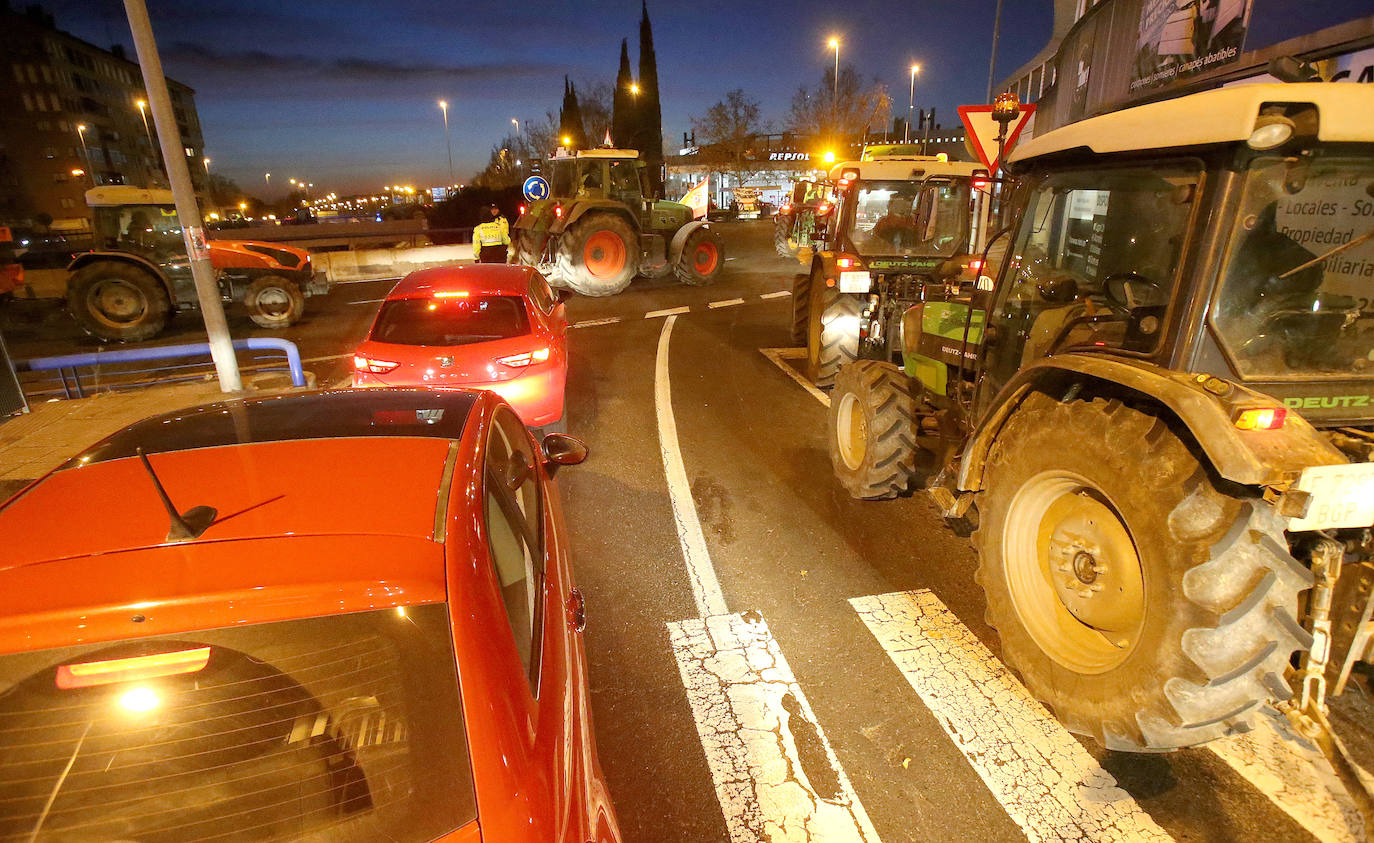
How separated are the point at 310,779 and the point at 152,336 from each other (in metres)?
15.0

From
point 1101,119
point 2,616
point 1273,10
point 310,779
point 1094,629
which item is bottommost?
point 1094,629

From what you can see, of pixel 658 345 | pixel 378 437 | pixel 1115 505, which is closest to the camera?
pixel 378 437

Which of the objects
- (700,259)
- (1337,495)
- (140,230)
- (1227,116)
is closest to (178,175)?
(140,230)

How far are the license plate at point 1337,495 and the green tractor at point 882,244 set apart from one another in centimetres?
561

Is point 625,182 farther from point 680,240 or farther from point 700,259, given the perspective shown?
point 700,259

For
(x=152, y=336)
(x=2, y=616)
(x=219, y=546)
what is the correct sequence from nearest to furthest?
(x=2, y=616), (x=219, y=546), (x=152, y=336)

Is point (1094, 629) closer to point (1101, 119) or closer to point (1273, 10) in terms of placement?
point (1101, 119)

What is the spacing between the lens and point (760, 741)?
3.05 m

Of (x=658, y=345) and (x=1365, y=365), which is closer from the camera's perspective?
(x=1365, y=365)

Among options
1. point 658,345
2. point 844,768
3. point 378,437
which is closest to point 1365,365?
point 844,768

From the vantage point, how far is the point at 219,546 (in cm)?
158

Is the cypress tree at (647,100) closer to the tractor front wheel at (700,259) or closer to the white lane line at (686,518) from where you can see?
the tractor front wheel at (700,259)

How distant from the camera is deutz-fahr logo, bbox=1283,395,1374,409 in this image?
2621mm

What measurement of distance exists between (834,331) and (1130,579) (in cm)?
534
